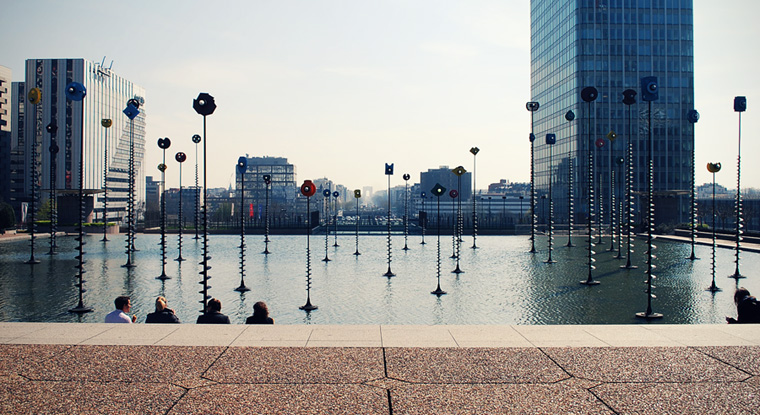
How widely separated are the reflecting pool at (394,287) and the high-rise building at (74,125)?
108672mm

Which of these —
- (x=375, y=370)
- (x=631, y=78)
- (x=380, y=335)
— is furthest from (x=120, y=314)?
(x=631, y=78)

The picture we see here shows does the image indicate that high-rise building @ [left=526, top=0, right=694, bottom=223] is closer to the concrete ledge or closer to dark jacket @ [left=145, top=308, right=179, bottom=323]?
the concrete ledge

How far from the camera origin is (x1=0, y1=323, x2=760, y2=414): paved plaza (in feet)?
25.1

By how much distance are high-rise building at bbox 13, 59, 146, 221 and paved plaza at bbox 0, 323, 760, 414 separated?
135 m

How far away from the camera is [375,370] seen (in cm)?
895

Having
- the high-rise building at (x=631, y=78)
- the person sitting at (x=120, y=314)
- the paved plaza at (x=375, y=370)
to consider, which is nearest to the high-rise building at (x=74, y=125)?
the high-rise building at (x=631, y=78)

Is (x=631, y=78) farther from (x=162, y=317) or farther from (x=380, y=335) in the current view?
(x=162, y=317)

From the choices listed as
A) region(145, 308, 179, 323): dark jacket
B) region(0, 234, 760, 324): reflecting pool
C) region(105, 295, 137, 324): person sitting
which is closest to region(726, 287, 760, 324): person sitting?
region(0, 234, 760, 324): reflecting pool

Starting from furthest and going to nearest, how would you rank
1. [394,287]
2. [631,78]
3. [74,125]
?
[74,125]
[631,78]
[394,287]

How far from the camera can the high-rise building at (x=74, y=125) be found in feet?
470

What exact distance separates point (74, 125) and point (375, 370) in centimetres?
16283

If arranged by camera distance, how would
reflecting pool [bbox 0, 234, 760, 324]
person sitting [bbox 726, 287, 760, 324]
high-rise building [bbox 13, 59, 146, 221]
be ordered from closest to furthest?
person sitting [bbox 726, 287, 760, 324]
reflecting pool [bbox 0, 234, 760, 324]
high-rise building [bbox 13, 59, 146, 221]

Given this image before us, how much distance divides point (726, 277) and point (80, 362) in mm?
32320

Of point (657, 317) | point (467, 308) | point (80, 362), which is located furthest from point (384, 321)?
point (80, 362)
